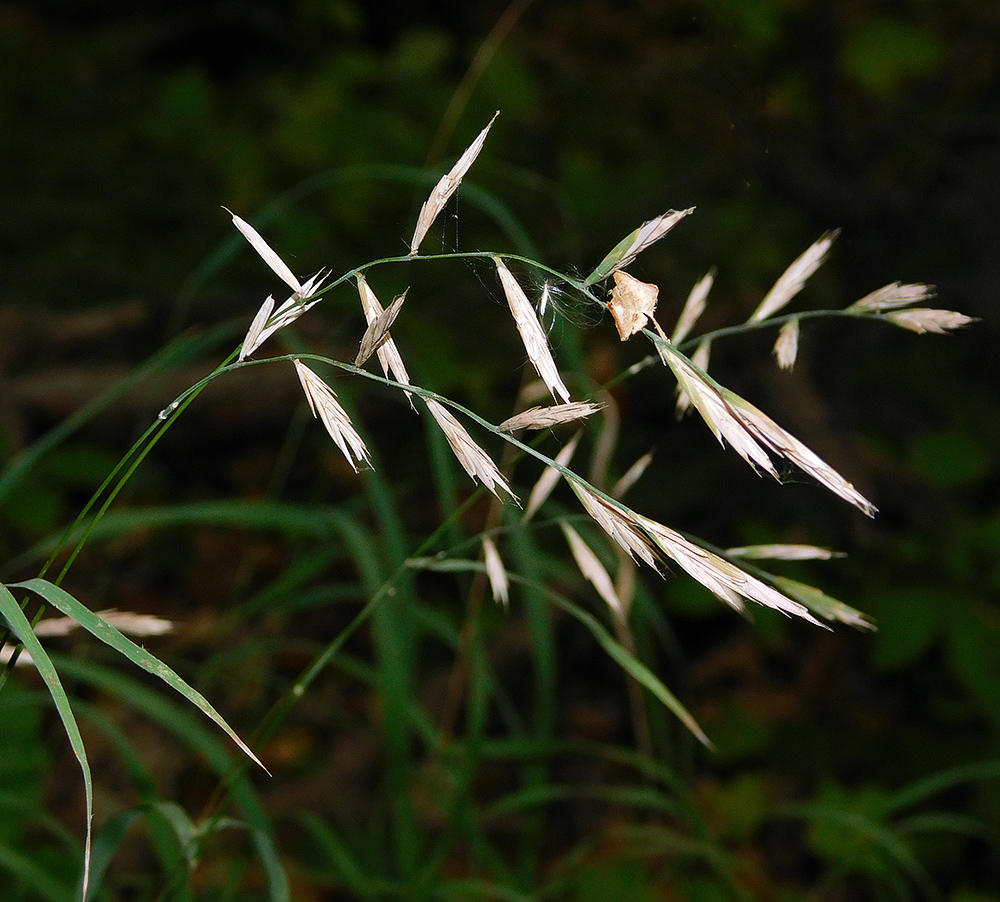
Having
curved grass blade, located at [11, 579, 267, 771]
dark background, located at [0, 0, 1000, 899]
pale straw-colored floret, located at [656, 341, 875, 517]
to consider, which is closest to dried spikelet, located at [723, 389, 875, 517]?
pale straw-colored floret, located at [656, 341, 875, 517]

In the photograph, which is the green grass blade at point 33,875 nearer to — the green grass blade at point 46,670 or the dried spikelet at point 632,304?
the green grass blade at point 46,670

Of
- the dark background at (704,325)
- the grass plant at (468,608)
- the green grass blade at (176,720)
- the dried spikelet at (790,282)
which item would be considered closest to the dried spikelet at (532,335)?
the grass plant at (468,608)

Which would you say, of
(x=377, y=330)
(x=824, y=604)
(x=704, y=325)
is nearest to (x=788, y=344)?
(x=824, y=604)

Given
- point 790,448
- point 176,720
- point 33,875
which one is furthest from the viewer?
point 176,720

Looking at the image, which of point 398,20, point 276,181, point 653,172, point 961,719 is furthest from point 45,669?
point 398,20

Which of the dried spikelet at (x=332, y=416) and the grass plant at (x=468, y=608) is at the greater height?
the dried spikelet at (x=332, y=416)

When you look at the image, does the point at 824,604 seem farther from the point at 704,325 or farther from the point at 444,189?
the point at 704,325
